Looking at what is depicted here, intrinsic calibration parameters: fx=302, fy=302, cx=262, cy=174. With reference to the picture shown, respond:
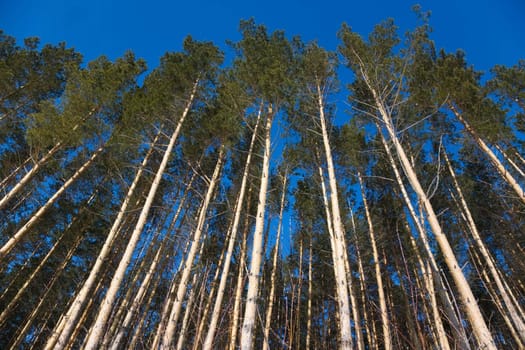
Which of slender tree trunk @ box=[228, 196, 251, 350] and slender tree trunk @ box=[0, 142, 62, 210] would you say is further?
slender tree trunk @ box=[0, 142, 62, 210]

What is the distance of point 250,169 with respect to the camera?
28.5ft

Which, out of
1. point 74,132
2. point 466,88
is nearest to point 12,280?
point 74,132

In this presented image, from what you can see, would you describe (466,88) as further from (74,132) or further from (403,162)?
(74,132)

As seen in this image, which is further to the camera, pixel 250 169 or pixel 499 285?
pixel 250 169

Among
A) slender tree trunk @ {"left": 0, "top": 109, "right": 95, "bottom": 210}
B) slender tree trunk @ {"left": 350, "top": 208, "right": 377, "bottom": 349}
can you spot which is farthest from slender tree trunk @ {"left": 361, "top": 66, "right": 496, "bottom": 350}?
slender tree trunk @ {"left": 0, "top": 109, "right": 95, "bottom": 210}

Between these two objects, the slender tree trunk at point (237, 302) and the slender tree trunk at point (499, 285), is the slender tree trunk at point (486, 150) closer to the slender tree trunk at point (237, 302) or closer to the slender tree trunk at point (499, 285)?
the slender tree trunk at point (499, 285)

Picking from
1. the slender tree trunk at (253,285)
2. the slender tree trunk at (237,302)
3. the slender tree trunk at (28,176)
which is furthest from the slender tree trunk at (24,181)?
the slender tree trunk at (253,285)

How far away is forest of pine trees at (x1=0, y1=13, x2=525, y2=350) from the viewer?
734 centimetres

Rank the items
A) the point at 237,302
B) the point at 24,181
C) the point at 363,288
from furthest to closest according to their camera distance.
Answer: the point at 363,288, the point at 24,181, the point at 237,302

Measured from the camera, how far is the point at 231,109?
7367 millimetres

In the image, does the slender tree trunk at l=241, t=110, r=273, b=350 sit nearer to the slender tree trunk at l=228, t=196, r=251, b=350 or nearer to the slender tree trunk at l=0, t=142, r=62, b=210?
the slender tree trunk at l=228, t=196, r=251, b=350

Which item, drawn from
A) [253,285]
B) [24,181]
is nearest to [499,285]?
[253,285]

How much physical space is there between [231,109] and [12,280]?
860cm

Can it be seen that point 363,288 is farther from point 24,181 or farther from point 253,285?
point 24,181
